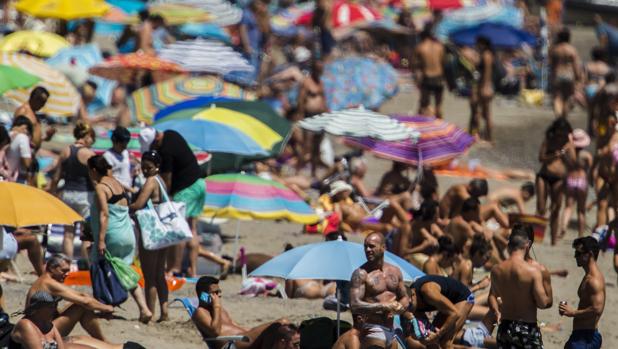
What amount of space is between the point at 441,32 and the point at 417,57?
513 centimetres

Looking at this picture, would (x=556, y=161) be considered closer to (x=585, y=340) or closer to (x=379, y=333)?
(x=585, y=340)

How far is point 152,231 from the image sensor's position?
11.7 m

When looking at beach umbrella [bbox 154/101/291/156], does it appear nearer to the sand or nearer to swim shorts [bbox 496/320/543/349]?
the sand

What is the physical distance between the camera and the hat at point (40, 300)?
32.2ft

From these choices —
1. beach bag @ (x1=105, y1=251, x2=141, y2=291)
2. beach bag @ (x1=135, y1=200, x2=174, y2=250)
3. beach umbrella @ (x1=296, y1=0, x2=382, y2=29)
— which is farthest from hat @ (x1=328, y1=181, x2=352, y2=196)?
beach umbrella @ (x1=296, y1=0, x2=382, y2=29)

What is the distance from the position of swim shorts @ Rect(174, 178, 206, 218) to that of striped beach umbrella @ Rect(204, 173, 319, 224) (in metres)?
0.75

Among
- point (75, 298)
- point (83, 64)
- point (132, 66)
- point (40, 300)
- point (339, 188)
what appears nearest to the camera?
point (40, 300)

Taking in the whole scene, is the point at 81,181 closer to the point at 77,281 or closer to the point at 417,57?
the point at 77,281

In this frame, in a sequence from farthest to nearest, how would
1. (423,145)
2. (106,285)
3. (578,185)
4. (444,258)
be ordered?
(578,185) < (423,145) < (444,258) < (106,285)

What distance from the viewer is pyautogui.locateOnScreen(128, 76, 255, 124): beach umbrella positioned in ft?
57.3

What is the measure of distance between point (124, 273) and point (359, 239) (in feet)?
14.2

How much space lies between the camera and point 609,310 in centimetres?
1360

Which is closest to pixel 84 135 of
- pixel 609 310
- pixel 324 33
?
pixel 609 310

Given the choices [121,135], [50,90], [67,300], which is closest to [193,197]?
[121,135]
